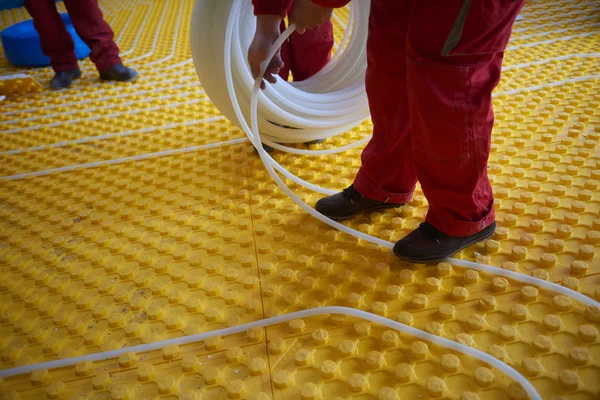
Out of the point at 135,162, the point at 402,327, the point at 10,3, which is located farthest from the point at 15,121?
the point at 10,3

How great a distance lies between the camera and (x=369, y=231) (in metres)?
1.16

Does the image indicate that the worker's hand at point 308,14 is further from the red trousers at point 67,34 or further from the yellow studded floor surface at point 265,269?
the red trousers at point 67,34

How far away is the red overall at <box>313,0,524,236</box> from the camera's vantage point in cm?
77

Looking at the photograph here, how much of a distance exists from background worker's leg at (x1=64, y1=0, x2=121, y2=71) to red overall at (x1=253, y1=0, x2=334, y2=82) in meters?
1.17

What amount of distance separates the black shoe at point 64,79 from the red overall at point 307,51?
1.34m

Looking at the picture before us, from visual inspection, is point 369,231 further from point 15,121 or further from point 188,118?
point 15,121

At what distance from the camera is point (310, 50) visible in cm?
159

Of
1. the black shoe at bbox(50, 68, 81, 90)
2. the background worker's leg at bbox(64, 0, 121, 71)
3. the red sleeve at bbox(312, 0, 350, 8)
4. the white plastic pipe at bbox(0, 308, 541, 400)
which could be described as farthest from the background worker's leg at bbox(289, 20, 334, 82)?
the black shoe at bbox(50, 68, 81, 90)

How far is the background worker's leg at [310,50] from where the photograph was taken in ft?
5.06

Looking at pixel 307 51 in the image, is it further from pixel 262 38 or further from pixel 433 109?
pixel 433 109

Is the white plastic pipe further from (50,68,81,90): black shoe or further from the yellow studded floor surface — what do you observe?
(50,68,81,90): black shoe

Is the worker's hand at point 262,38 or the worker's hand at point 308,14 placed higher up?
the worker's hand at point 308,14

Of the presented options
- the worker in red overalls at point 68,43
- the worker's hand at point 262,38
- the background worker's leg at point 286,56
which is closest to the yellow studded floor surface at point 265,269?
the background worker's leg at point 286,56

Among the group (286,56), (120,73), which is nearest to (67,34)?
(120,73)
